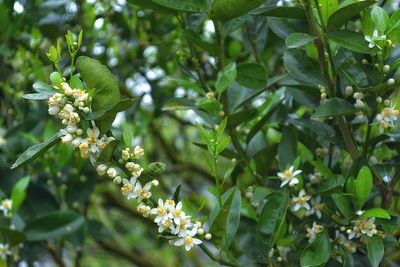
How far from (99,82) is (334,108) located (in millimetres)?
399

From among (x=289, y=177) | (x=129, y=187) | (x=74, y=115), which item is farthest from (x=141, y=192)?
(x=289, y=177)

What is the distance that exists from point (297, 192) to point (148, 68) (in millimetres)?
851

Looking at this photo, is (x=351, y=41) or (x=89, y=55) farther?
(x=89, y=55)

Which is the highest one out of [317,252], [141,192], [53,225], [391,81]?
[391,81]

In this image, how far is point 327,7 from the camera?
1092 mm

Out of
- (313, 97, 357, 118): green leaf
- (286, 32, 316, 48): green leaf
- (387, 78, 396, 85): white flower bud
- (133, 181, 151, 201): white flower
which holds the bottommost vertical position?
(133, 181, 151, 201): white flower

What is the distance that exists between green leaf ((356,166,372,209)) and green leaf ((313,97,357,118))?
0.10 metres

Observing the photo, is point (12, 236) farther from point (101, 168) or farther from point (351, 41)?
point (351, 41)

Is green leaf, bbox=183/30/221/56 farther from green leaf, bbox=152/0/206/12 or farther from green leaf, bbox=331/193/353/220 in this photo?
green leaf, bbox=331/193/353/220

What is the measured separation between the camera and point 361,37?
1.07 m

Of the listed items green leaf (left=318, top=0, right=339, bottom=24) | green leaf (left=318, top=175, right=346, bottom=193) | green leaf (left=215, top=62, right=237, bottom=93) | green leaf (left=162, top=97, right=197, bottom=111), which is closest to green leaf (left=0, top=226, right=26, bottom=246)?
green leaf (left=162, top=97, right=197, bottom=111)

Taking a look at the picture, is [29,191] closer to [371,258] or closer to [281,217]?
[281,217]

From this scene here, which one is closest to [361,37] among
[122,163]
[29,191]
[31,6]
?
[122,163]

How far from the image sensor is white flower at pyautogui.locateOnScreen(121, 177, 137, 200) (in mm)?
1017
